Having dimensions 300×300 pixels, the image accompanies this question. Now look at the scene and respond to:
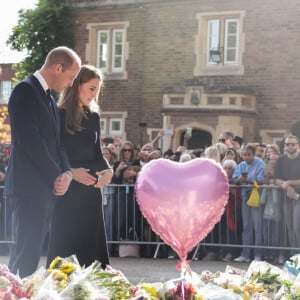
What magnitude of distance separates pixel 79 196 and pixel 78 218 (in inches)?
6.5

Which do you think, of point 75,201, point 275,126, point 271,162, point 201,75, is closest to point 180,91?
point 201,75

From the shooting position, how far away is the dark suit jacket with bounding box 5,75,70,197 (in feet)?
18.8

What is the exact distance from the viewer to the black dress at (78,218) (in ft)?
21.3

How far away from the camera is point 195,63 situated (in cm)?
2850

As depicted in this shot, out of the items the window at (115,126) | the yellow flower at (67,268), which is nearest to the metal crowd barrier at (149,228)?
the yellow flower at (67,268)

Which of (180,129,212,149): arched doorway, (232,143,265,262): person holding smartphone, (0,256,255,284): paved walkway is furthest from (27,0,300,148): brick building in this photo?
(0,256,255,284): paved walkway

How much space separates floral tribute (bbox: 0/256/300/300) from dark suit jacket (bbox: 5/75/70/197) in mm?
1061

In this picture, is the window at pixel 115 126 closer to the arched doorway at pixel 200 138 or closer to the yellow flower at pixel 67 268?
the arched doorway at pixel 200 138

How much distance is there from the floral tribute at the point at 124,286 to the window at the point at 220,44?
23099 mm

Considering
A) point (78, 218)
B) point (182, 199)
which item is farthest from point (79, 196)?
point (182, 199)

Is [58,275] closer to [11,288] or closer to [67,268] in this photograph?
[67,268]

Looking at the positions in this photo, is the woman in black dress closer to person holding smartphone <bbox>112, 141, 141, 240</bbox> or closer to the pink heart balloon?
the pink heart balloon

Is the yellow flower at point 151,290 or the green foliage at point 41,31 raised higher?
the green foliage at point 41,31

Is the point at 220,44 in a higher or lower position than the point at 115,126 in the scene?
higher
